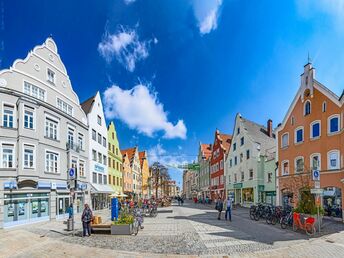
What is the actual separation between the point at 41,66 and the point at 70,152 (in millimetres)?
8131

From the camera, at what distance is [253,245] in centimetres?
1209

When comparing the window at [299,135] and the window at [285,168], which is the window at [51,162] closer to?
the window at [285,168]

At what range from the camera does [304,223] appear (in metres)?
15.1

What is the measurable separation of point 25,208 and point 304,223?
1804cm

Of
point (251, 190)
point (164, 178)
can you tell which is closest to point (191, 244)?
point (251, 190)

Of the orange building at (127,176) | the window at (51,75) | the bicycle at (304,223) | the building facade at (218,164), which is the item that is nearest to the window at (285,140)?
the bicycle at (304,223)

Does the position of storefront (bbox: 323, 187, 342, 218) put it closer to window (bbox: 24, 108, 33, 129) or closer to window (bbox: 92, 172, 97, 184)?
window (bbox: 24, 108, 33, 129)

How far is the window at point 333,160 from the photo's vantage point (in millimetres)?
21781

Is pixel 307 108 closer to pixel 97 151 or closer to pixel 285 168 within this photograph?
pixel 285 168

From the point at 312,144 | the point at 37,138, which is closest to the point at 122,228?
the point at 37,138

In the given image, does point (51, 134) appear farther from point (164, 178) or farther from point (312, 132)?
point (164, 178)

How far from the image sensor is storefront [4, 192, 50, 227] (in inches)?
746

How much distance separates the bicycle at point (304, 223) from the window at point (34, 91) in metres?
19.9

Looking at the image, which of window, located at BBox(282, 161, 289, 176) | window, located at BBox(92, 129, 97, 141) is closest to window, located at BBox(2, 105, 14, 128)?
window, located at BBox(92, 129, 97, 141)
